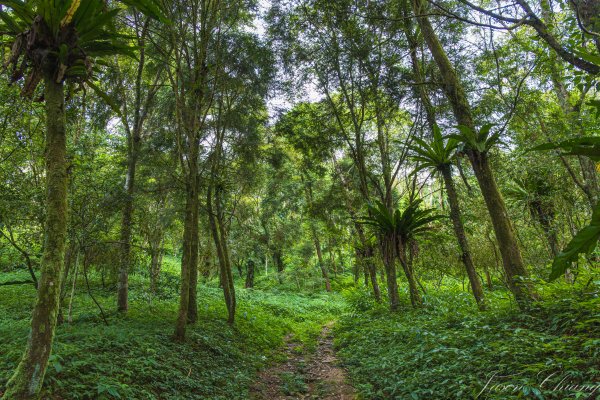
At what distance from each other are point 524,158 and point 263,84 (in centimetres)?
719

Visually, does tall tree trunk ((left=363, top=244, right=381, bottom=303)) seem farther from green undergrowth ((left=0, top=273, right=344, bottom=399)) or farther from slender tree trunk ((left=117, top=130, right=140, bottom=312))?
slender tree trunk ((left=117, top=130, right=140, bottom=312))

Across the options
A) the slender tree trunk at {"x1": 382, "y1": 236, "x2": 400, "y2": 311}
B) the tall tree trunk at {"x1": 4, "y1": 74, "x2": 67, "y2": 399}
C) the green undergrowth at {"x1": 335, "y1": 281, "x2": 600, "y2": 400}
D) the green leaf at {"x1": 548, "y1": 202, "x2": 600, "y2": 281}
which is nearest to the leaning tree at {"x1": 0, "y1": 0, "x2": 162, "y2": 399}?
the tall tree trunk at {"x1": 4, "y1": 74, "x2": 67, "y2": 399}

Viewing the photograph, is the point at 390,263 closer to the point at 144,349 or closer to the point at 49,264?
the point at 144,349

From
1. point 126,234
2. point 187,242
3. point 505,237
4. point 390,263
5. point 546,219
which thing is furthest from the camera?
point 546,219

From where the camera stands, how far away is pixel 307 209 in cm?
1265

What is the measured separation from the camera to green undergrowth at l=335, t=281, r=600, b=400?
7.82 feet

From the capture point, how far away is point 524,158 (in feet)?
24.7

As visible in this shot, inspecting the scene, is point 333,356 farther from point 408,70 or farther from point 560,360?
point 408,70

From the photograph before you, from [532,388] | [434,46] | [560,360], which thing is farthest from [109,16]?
[434,46]

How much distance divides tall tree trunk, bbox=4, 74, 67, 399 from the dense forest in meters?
0.01

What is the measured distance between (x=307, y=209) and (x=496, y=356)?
9788 millimetres

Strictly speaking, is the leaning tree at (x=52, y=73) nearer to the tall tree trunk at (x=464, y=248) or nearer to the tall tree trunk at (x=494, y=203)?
the tall tree trunk at (x=494, y=203)

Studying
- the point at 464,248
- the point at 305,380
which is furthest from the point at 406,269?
the point at 305,380

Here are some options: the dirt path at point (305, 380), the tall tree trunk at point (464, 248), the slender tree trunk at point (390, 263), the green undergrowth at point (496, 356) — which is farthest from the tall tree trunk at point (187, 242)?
the tall tree trunk at point (464, 248)
